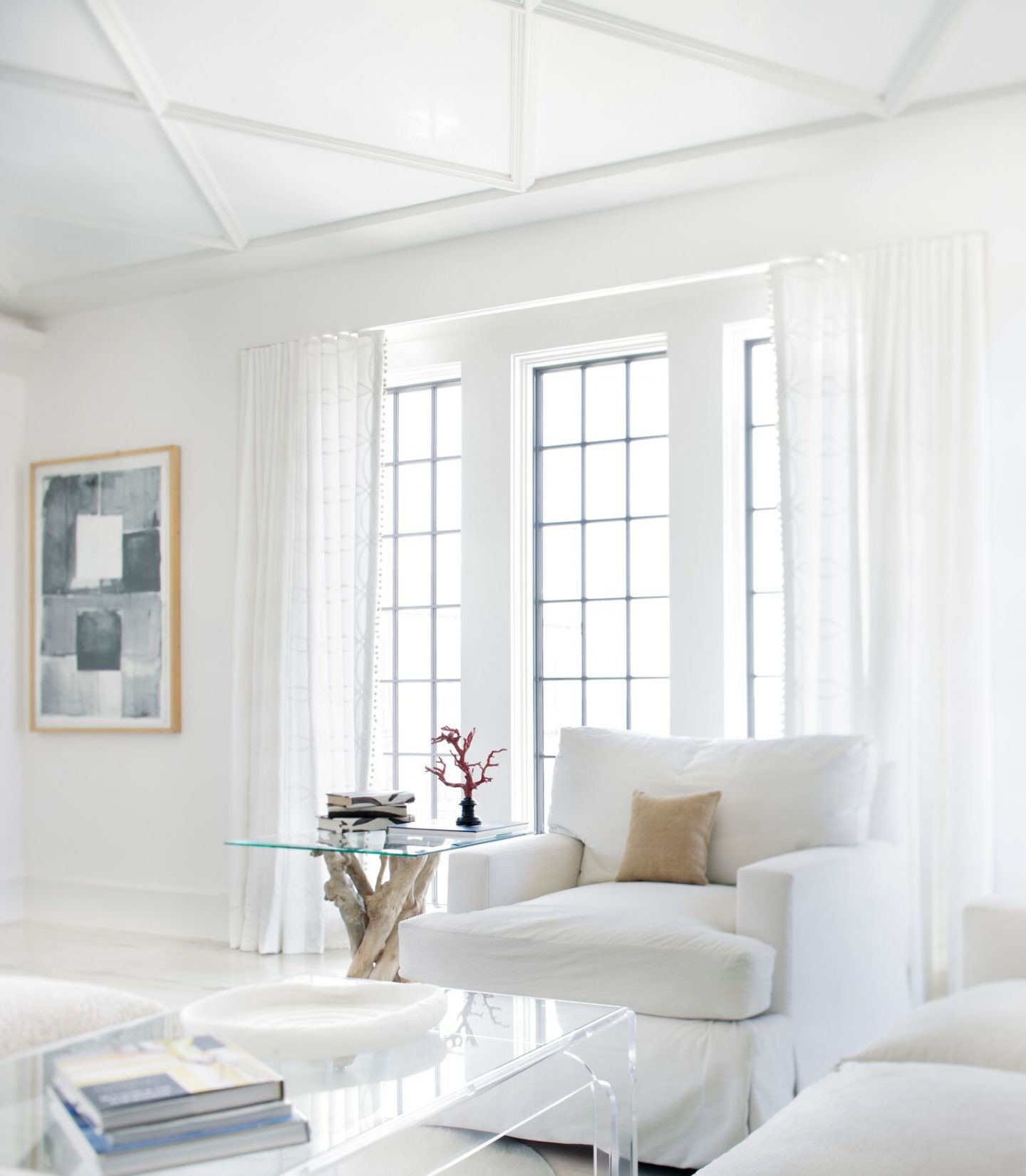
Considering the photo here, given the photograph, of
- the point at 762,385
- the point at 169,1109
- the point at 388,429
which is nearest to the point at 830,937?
the point at 169,1109

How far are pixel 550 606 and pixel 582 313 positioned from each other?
1218 millimetres

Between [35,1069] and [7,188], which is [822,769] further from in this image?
[7,188]

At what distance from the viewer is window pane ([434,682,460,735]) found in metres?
5.38

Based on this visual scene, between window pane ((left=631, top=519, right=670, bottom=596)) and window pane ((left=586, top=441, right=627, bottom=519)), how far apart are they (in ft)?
0.38

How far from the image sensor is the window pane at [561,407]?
5.18 meters

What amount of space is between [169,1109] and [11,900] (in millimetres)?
5139

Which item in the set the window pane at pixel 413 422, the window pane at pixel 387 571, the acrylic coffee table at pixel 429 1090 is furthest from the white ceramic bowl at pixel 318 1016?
the window pane at pixel 413 422

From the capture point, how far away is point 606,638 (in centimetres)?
506

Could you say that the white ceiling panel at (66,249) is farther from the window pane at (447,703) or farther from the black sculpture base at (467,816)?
the black sculpture base at (467,816)

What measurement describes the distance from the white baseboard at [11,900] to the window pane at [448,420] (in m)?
3.00

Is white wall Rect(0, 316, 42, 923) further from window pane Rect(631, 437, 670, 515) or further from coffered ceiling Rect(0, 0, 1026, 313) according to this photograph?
window pane Rect(631, 437, 670, 515)

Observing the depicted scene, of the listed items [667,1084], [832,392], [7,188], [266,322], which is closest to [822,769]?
[667,1084]

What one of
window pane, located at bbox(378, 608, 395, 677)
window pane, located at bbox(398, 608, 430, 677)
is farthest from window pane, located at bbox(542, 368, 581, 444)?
window pane, located at bbox(378, 608, 395, 677)

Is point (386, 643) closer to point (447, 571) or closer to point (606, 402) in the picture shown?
point (447, 571)
